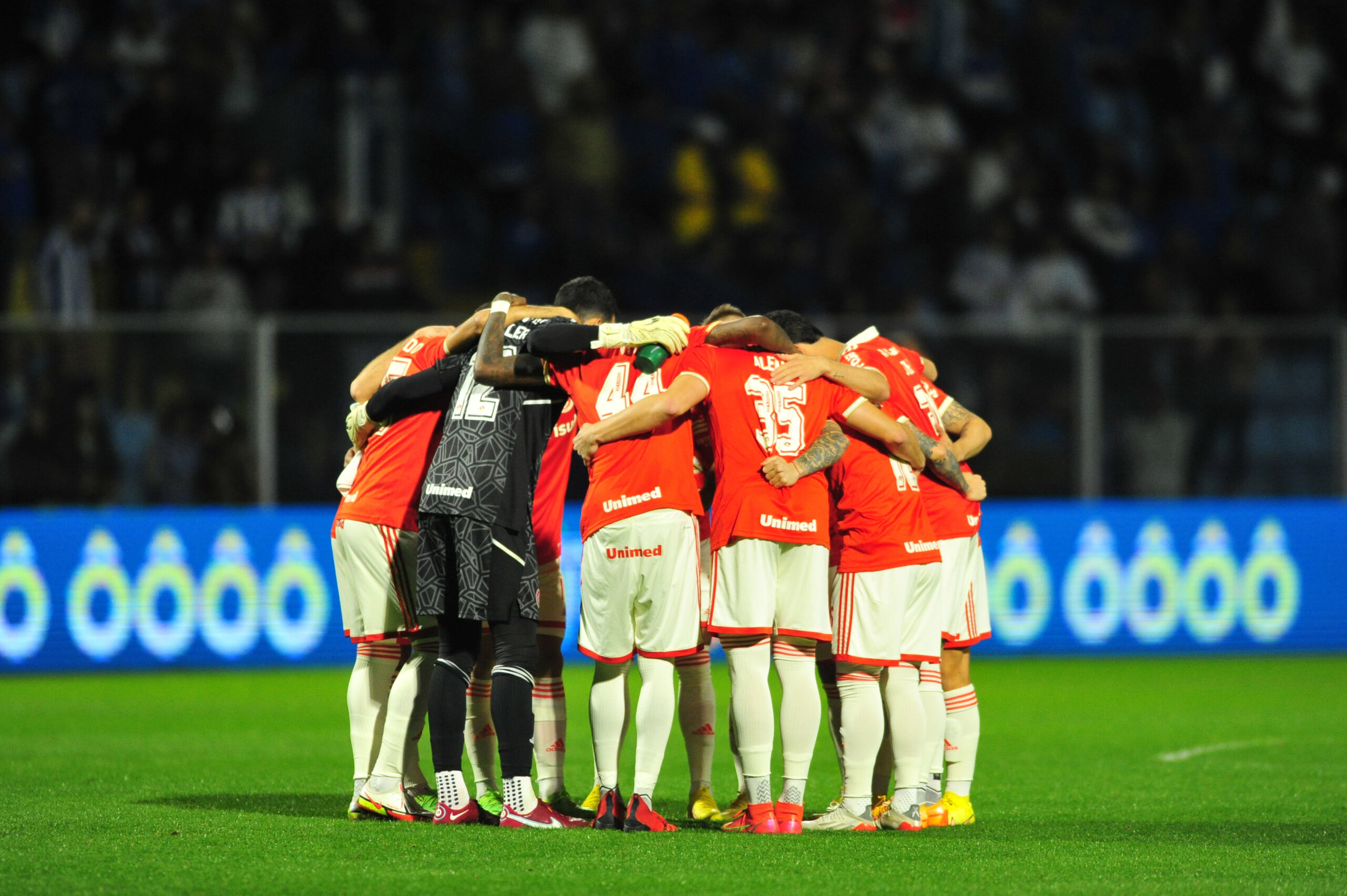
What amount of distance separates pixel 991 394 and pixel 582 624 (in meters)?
8.61

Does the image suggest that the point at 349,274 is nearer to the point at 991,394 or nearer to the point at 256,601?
the point at 256,601

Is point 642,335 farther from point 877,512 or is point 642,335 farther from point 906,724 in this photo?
point 906,724

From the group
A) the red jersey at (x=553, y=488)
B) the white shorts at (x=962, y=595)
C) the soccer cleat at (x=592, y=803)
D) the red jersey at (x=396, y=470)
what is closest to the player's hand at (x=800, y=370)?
the red jersey at (x=553, y=488)

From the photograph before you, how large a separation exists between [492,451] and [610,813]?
154cm

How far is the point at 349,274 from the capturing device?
50.7ft

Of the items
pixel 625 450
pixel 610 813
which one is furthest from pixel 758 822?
pixel 625 450

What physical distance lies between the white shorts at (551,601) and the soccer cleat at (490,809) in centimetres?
75

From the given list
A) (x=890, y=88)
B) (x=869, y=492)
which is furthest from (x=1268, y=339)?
(x=869, y=492)

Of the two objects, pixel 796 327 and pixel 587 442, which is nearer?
pixel 587 442

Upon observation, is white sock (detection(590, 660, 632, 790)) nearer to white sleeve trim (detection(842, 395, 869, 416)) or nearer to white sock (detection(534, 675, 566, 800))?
white sock (detection(534, 675, 566, 800))

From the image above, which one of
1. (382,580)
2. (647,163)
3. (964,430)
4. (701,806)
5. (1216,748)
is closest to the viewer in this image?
(701,806)

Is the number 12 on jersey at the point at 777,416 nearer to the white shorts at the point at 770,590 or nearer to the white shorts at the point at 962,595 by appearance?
the white shorts at the point at 770,590

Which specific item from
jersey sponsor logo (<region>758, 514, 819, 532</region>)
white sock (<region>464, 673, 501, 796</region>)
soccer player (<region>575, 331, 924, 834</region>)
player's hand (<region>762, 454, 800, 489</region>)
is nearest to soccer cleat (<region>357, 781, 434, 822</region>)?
white sock (<region>464, 673, 501, 796</region>)

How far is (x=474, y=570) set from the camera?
6859 millimetres
